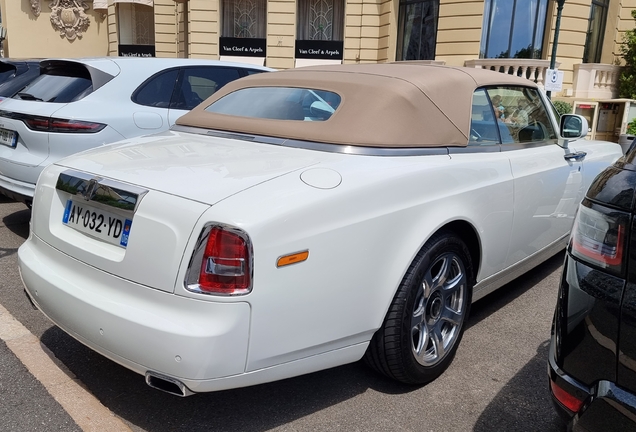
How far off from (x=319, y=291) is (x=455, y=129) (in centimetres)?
140

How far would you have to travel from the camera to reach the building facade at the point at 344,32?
18.6 meters

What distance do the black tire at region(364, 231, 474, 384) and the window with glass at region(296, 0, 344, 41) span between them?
19.7 m

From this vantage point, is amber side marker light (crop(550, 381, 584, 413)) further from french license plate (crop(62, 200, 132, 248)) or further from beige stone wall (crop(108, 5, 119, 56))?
beige stone wall (crop(108, 5, 119, 56))

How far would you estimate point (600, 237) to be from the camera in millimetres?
1897

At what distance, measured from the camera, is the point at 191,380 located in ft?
6.89

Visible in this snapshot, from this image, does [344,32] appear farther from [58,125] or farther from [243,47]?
[58,125]

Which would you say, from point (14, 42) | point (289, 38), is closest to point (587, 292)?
point (289, 38)

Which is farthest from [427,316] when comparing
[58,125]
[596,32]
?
[596,32]

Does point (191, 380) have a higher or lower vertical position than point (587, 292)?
lower

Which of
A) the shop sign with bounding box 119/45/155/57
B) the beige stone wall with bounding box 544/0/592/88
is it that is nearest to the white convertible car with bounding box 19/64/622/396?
the beige stone wall with bounding box 544/0/592/88

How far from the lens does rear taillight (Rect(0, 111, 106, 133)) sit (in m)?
4.61

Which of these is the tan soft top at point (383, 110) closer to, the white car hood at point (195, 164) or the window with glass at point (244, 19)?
the white car hood at point (195, 164)

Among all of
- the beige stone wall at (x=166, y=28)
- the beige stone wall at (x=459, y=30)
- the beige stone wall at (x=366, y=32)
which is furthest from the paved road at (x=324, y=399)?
the beige stone wall at (x=166, y=28)

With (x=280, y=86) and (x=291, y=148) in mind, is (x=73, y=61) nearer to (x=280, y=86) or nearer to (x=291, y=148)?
(x=280, y=86)
